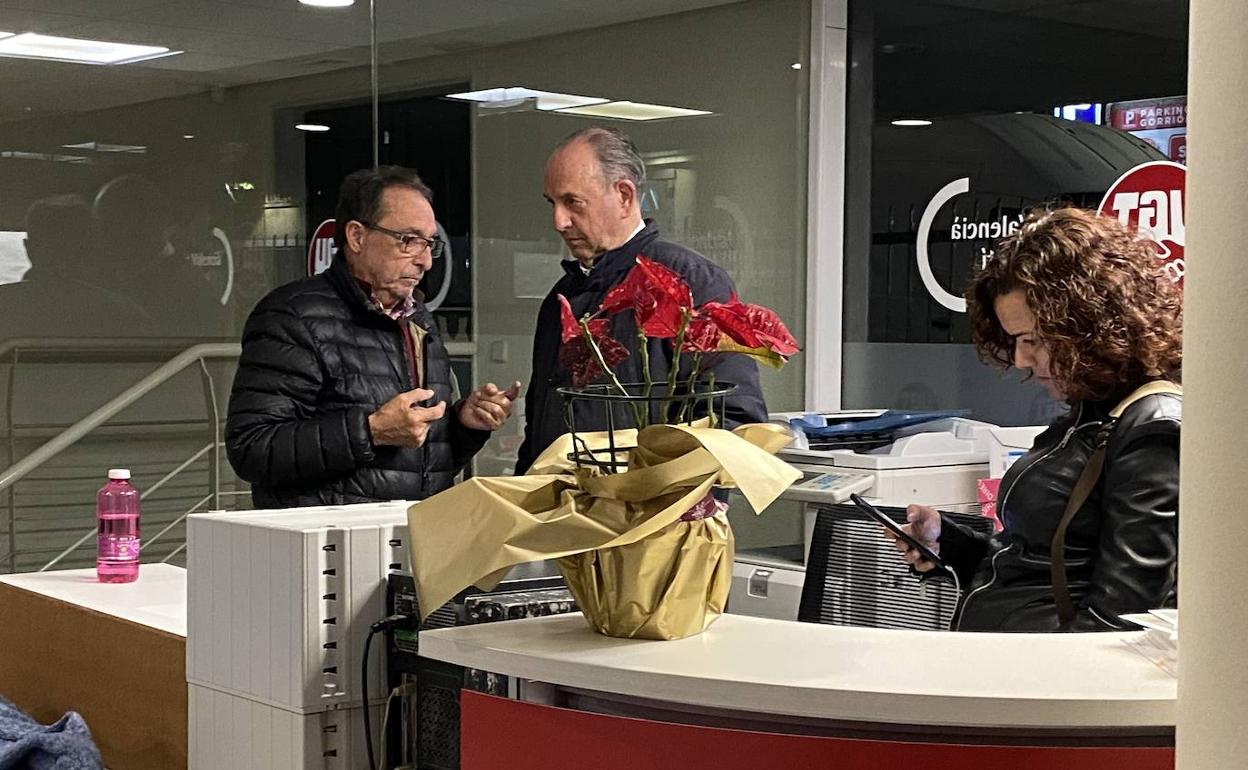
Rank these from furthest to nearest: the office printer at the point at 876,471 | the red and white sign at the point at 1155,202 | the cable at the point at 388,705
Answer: the red and white sign at the point at 1155,202 < the office printer at the point at 876,471 < the cable at the point at 388,705

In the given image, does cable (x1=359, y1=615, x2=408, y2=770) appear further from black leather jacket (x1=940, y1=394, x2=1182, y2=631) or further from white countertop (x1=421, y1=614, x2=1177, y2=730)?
black leather jacket (x1=940, y1=394, x2=1182, y2=631)

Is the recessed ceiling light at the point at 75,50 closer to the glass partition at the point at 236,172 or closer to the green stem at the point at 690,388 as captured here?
the glass partition at the point at 236,172

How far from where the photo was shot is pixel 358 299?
3.46 meters

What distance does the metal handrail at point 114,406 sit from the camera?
14.4 feet

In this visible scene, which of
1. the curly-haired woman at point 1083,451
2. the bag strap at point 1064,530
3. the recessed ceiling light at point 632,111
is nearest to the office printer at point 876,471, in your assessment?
the recessed ceiling light at point 632,111

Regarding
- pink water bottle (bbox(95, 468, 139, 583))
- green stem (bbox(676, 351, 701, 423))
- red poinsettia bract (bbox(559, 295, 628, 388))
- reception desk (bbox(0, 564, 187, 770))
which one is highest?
red poinsettia bract (bbox(559, 295, 628, 388))

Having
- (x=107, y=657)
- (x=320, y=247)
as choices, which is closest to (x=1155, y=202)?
(x=320, y=247)

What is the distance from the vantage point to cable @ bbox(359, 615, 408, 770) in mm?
2205

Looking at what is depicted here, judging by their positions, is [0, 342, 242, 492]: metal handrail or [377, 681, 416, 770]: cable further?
[0, 342, 242, 492]: metal handrail

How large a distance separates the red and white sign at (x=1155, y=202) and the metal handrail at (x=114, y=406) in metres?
2.81

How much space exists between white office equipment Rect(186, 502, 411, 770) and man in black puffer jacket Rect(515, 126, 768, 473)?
1205 millimetres

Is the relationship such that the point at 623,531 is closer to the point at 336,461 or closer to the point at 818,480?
the point at 336,461

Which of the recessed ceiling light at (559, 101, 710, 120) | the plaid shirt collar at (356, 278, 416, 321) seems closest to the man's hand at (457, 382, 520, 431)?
the plaid shirt collar at (356, 278, 416, 321)

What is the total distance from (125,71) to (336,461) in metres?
1.92
